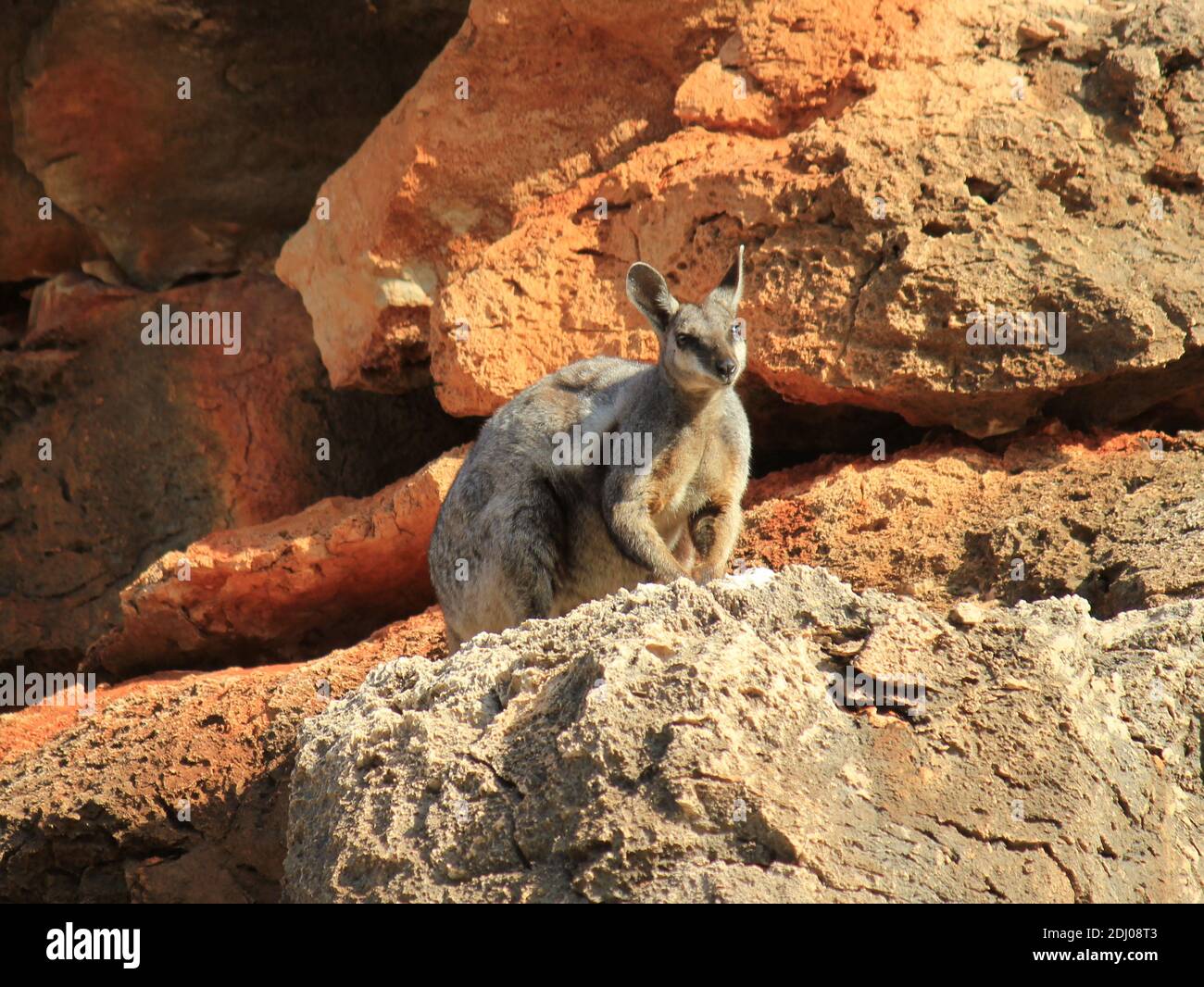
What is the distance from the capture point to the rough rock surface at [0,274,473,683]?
11.9 m

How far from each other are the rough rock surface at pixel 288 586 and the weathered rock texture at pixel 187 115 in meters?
3.48

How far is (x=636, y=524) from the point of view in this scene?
740cm

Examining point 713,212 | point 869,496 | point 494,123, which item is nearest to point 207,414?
point 494,123

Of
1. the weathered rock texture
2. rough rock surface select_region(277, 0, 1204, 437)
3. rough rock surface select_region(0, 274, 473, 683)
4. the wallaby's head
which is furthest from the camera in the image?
rough rock surface select_region(0, 274, 473, 683)

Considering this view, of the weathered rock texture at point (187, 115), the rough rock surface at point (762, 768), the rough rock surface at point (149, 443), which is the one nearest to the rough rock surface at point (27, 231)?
the weathered rock texture at point (187, 115)

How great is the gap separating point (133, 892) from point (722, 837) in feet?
13.8

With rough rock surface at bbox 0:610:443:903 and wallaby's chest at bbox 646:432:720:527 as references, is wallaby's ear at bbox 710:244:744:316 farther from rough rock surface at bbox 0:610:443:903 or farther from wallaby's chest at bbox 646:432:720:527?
rough rock surface at bbox 0:610:443:903

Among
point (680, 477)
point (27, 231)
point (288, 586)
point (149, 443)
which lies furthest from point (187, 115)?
Result: point (680, 477)

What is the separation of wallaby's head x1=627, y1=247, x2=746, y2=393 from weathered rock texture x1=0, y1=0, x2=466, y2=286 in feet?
16.5

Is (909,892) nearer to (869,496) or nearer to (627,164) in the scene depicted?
(869,496)

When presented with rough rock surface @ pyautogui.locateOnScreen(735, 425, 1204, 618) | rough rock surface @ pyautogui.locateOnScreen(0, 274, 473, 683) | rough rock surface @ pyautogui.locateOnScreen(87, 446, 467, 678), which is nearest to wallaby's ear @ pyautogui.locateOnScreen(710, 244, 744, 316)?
rough rock surface @ pyautogui.locateOnScreen(735, 425, 1204, 618)

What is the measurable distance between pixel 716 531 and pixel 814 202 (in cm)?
241

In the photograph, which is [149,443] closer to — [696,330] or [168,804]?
[168,804]

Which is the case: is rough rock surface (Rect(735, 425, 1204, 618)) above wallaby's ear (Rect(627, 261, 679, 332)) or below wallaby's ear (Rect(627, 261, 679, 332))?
below
